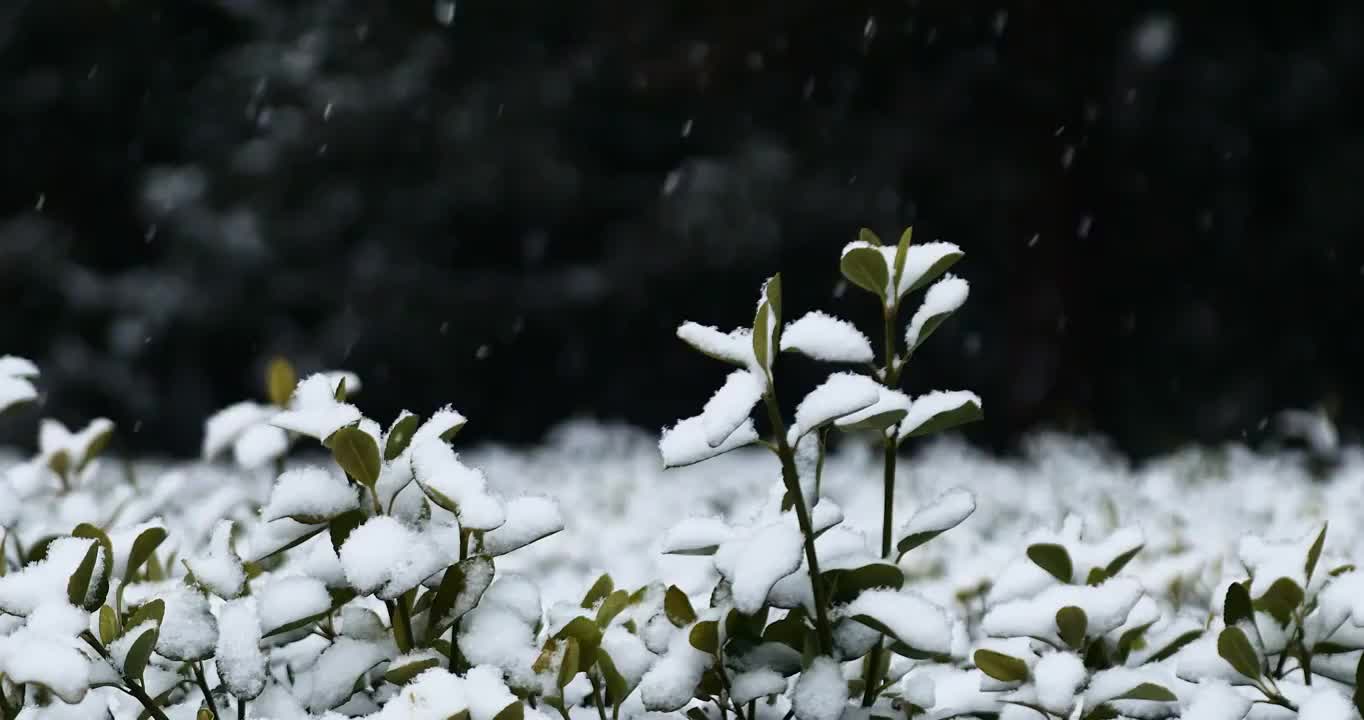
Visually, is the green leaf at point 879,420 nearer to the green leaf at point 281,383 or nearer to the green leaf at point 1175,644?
the green leaf at point 1175,644

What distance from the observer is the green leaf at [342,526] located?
1126 millimetres

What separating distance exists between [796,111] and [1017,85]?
1.61 metres

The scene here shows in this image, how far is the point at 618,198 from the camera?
32.6 feet

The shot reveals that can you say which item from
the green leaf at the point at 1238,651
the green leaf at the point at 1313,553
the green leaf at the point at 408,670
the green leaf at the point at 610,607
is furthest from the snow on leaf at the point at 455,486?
the green leaf at the point at 1313,553

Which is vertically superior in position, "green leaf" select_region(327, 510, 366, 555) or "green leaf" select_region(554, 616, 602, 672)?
"green leaf" select_region(327, 510, 366, 555)

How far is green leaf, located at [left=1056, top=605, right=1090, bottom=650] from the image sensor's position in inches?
44.1

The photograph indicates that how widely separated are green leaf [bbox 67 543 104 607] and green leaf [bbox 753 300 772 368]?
58cm

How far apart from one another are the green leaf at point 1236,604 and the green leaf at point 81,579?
0.98 metres

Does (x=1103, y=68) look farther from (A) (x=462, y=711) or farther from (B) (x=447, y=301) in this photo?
(A) (x=462, y=711)

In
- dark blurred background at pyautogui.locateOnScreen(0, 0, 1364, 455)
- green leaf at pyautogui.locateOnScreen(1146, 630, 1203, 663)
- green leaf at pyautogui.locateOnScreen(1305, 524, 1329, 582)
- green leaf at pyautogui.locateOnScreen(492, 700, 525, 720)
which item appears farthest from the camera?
dark blurred background at pyautogui.locateOnScreen(0, 0, 1364, 455)

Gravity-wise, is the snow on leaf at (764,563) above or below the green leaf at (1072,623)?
above

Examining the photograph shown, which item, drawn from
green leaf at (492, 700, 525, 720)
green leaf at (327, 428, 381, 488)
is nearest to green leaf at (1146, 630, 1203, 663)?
green leaf at (492, 700, 525, 720)

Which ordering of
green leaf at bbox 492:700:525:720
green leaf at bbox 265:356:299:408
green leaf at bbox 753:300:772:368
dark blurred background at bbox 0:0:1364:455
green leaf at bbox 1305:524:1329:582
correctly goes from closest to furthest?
green leaf at bbox 492:700:525:720 < green leaf at bbox 753:300:772:368 < green leaf at bbox 1305:524:1329:582 < green leaf at bbox 265:356:299:408 < dark blurred background at bbox 0:0:1364:455

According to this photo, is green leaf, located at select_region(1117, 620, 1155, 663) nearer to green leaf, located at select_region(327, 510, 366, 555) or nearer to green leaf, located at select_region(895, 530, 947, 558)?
green leaf, located at select_region(895, 530, 947, 558)
